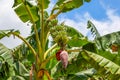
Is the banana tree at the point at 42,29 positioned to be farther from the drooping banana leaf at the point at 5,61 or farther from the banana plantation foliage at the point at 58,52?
the drooping banana leaf at the point at 5,61

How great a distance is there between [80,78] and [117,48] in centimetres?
80

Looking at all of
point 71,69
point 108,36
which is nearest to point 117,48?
point 108,36

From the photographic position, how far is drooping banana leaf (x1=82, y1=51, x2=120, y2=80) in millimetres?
3998

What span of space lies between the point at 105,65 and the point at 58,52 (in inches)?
23.6

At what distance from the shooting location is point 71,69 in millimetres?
5258

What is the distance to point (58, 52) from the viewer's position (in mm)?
4020

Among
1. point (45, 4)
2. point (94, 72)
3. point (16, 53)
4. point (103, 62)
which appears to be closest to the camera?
point (103, 62)

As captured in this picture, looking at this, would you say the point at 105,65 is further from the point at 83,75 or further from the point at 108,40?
the point at 108,40

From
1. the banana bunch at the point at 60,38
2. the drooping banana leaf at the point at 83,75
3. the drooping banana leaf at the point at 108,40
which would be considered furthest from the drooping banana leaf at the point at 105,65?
the drooping banana leaf at the point at 108,40

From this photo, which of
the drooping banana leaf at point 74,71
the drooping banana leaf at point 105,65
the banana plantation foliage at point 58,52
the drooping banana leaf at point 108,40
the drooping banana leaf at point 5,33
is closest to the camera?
the drooping banana leaf at point 105,65

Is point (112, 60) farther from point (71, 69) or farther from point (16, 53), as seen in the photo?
point (16, 53)

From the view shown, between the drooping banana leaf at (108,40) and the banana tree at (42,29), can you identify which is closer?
the banana tree at (42,29)

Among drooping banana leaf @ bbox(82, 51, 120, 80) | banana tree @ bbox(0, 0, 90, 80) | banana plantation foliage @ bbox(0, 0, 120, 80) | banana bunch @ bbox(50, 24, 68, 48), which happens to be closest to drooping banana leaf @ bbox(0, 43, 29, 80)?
banana plantation foliage @ bbox(0, 0, 120, 80)

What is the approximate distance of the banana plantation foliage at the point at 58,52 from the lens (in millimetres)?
4315
